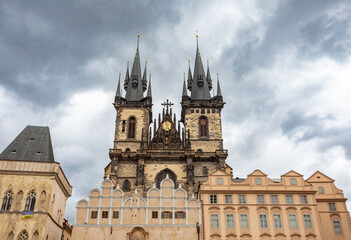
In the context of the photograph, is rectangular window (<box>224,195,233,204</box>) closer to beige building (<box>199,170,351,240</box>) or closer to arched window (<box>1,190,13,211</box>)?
beige building (<box>199,170,351,240</box>)

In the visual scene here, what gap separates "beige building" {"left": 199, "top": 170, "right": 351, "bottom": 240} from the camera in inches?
1276

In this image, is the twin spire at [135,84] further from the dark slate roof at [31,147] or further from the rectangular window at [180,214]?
the rectangular window at [180,214]

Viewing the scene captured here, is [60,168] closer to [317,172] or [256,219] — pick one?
[256,219]

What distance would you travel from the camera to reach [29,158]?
112 feet

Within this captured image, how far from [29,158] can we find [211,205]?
18.9 m

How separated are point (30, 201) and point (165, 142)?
24.4 m

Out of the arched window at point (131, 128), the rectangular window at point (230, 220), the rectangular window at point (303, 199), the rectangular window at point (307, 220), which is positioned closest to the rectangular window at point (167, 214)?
the rectangular window at point (230, 220)

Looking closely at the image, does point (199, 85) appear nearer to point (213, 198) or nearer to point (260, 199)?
point (213, 198)

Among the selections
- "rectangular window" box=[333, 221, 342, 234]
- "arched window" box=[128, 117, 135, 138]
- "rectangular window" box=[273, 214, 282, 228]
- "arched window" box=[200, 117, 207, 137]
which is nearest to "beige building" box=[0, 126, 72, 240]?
"arched window" box=[128, 117, 135, 138]

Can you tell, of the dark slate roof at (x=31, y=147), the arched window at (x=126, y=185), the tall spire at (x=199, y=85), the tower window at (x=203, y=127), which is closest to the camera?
the dark slate roof at (x=31, y=147)

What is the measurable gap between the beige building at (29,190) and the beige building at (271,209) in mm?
14867

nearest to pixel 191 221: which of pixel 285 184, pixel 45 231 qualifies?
pixel 285 184

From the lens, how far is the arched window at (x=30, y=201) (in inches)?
1246

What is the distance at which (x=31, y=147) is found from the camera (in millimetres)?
35719
